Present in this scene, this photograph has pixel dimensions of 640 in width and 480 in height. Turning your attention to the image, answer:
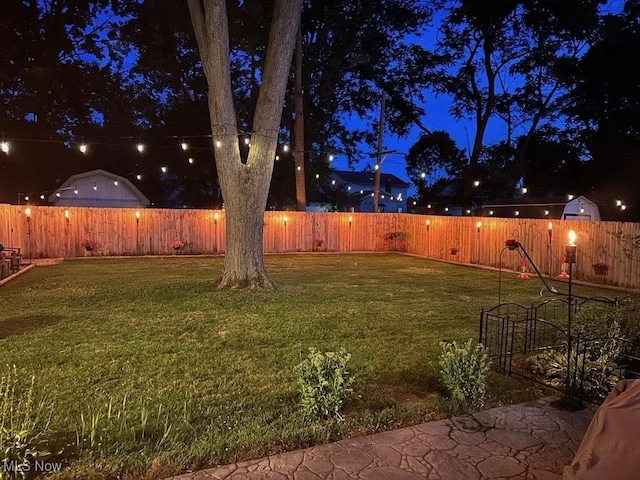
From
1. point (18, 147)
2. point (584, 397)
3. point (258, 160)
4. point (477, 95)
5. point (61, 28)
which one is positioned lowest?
point (584, 397)

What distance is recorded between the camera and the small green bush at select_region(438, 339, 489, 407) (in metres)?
3.76

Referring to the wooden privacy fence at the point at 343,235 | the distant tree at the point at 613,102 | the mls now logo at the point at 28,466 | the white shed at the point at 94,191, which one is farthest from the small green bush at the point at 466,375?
the white shed at the point at 94,191

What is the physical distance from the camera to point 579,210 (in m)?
17.6

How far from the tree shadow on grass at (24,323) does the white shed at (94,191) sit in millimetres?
16690

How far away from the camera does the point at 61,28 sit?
22.4 meters

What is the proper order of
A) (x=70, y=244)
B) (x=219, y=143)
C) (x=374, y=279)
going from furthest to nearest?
(x=70, y=244) → (x=374, y=279) → (x=219, y=143)

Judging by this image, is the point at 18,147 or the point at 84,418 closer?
the point at 84,418

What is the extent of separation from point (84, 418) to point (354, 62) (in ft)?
69.9

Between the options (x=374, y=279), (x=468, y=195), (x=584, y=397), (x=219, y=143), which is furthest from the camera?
(x=468, y=195)

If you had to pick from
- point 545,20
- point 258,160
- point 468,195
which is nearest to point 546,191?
point 468,195

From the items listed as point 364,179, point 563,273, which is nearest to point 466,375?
point 563,273

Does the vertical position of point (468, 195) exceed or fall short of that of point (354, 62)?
it falls short

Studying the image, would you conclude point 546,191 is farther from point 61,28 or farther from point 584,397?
point 61,28

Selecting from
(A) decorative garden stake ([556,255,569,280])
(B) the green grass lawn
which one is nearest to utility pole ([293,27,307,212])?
(B) the green grass lawn
